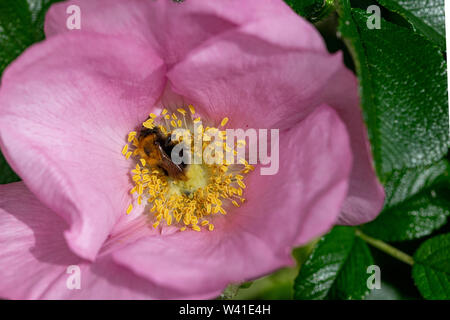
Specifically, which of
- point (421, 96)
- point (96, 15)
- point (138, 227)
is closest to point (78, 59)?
point (96, 15)

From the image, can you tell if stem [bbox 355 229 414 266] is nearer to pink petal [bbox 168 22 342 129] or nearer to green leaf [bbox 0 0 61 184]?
pink petal [bbox 168 22 342 129]

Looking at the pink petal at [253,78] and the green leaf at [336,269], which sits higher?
the pink petal at [253,78]

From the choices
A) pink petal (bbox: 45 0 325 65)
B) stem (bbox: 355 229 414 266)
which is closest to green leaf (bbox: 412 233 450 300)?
stem (bbox: 355 229 414 266)

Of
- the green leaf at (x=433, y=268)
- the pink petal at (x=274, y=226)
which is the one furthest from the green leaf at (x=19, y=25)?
the green leaf at (x=433, y=268)

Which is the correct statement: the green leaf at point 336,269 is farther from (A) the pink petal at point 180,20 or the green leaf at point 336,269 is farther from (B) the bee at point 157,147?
(A) the pink petal at point 180,20

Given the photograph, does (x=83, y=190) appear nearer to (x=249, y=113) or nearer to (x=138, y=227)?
(x=138, y=227)

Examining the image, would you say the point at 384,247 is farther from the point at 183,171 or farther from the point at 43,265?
the point at 43,265
